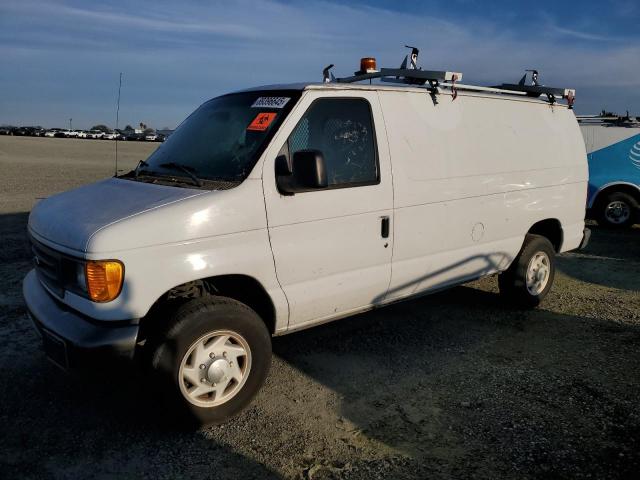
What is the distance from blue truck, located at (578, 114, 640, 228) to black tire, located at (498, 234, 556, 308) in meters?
6.11

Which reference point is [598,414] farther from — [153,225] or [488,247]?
[153,225]

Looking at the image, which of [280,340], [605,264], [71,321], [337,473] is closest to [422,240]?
[280,340]

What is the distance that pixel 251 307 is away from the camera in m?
3.82

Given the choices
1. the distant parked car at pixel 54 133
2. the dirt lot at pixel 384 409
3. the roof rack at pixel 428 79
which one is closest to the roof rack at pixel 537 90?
the roof rack at pixel 428 79

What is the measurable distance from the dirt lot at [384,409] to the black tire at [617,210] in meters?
6.05

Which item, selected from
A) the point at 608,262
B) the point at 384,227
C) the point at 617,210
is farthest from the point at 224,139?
the point at 617,210

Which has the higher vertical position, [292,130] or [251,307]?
[292,130]

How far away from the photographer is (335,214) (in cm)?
389

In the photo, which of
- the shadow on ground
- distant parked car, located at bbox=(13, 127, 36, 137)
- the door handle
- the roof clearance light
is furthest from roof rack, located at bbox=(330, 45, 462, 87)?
distant parked car, located at bbox=(13, 127, 36, 137)

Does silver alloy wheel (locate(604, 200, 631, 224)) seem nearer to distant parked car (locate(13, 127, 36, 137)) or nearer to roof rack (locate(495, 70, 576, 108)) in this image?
roof rack (locate(495, 70, 576, 108))

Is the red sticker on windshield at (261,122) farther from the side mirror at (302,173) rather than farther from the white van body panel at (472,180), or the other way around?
the white van body panel at (472,180)

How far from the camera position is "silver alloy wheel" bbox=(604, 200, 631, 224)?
36.0ft

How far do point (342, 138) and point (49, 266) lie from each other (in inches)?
A: 83.7

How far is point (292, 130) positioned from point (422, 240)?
144 centimetres
